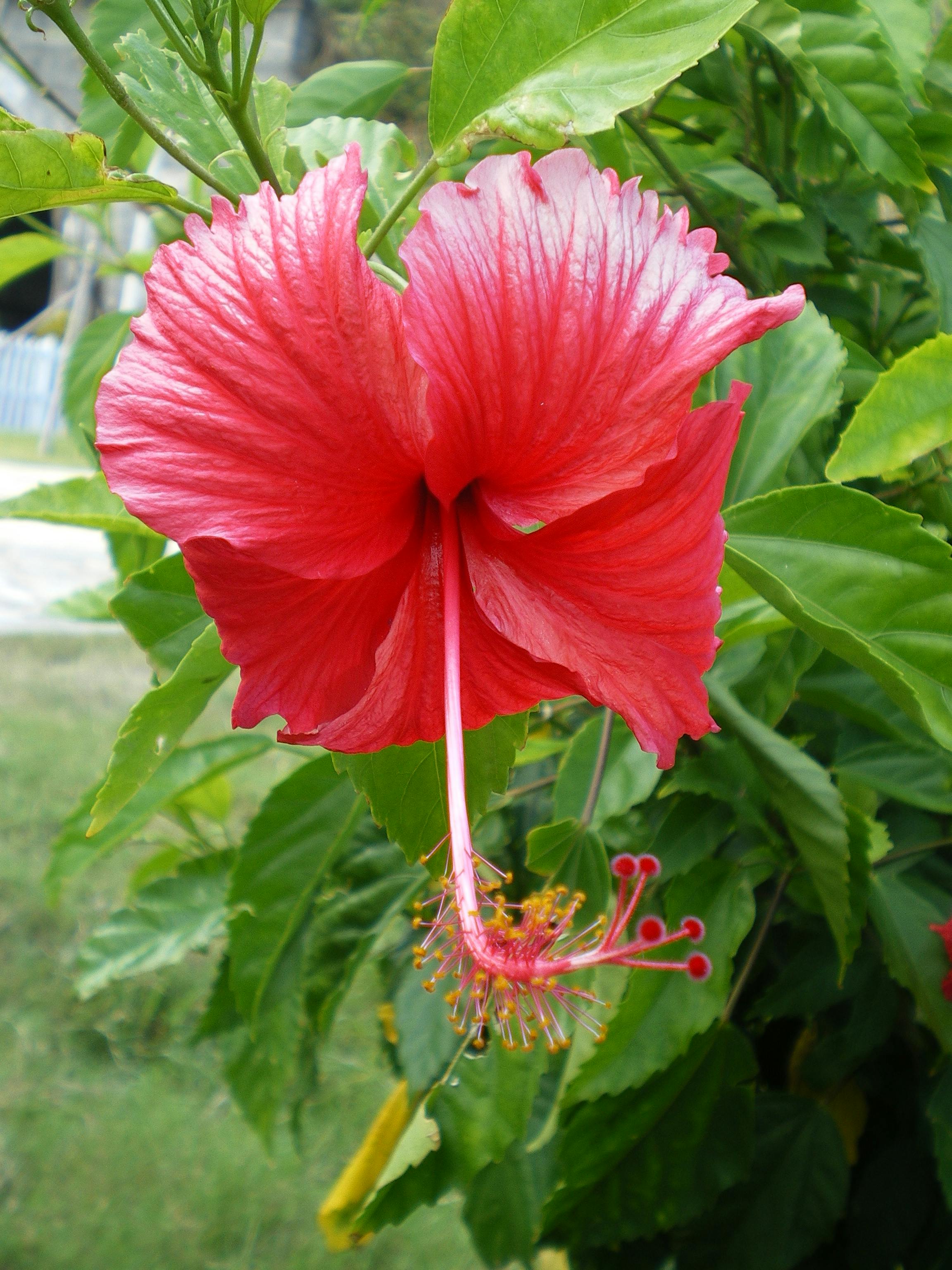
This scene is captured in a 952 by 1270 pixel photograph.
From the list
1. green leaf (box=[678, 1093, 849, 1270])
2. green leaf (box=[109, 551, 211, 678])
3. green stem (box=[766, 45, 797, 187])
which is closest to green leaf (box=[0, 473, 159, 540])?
green leaf (box=[109, 551, 211, 678])

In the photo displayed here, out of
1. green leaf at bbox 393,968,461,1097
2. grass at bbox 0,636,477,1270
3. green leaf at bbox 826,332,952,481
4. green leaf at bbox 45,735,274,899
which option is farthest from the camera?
grass at bbox 0,636,477,1270

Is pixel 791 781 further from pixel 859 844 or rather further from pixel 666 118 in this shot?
pixel 666 118

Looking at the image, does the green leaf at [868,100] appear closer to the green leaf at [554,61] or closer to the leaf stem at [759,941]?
the green leaf at [554,61]

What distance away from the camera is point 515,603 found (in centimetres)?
44

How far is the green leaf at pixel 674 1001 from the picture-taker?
2.04ft

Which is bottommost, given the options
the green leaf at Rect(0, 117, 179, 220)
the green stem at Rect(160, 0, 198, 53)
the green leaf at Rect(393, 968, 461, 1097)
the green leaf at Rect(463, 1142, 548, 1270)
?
the green leaf at Rect(463, 1142, 548, 1270)

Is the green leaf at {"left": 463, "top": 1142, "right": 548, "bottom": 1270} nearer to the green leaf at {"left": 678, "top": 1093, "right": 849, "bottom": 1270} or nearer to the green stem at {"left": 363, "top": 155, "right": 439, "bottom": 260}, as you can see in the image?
the green leaf at {"left": 678, "top": 1093, "right": 849, "bottom": 1270}

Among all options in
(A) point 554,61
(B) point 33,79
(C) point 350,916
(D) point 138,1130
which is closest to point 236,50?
(A) point 554,61

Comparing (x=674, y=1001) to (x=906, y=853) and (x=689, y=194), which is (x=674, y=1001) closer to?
(x=906, y=853)

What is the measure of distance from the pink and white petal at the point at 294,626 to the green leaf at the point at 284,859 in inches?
12.2

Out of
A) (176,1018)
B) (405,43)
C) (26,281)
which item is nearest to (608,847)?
(176,1018)

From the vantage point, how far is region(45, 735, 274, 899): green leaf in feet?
2.88

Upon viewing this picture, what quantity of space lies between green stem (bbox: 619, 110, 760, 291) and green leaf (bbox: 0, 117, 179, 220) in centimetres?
38

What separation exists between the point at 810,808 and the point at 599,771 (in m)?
0.16
